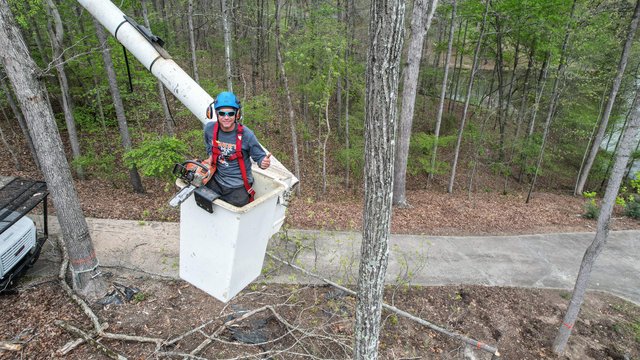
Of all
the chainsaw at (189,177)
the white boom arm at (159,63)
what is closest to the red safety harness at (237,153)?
the chainsaw at (189,177)

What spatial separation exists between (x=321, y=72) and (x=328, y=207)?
4.31 meters

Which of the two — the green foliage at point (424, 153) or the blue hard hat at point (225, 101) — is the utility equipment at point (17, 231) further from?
the green foliage at point (424, 153)

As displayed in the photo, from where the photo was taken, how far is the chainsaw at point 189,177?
3355 millimetres

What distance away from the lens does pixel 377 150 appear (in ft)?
7.98

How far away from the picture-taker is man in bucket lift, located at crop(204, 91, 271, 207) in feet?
11.9

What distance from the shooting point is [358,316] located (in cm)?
322

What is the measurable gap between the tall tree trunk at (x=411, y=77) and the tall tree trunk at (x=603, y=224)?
401cm

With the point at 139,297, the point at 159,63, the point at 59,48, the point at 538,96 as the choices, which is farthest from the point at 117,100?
the point at 538,96

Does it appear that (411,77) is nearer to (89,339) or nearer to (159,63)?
(159,63)

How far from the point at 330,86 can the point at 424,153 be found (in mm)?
6448

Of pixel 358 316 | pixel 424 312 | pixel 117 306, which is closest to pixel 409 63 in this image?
pixel 424 312

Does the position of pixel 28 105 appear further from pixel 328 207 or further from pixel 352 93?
pixel 352 93

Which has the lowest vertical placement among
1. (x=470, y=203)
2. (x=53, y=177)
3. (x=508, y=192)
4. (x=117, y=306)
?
(x=508, y=192)

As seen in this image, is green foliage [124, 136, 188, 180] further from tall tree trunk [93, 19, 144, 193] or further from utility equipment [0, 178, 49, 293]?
tall tree trunk [93, 19, 144, 193]
